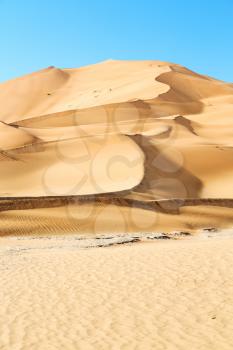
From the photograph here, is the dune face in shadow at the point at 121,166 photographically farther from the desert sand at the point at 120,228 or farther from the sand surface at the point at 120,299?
the sand surface at the point at 120,299

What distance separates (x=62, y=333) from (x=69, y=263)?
4.17 meters

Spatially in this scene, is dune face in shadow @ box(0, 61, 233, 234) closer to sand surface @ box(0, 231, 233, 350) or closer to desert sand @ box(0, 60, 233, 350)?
desert sand @ box(0, 60, 233, 350)

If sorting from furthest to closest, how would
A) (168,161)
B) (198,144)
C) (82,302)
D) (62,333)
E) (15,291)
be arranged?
(198,144) < (168,161) < (15,291) < (82,302) < (62,333)

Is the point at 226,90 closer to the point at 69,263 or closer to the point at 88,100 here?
the point at 88,100

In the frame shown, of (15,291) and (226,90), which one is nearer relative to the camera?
(15,291)

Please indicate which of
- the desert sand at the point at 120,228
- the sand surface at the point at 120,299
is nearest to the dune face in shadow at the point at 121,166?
the desert sand at the point at 120,228

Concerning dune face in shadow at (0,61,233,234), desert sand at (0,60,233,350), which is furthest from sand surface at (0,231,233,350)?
dune face in shadow at (0,61,233,234)

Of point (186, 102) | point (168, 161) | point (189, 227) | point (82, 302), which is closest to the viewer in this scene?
point (82, 302)

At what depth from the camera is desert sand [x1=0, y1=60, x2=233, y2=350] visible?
6.99m

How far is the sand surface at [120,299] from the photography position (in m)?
6.48

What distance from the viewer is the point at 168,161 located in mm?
25125

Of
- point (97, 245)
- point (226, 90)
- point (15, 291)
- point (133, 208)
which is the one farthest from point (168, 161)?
point (226, 90)

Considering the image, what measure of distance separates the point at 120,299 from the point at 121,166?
614 inches

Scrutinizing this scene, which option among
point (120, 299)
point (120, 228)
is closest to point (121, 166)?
point (120, 228)
